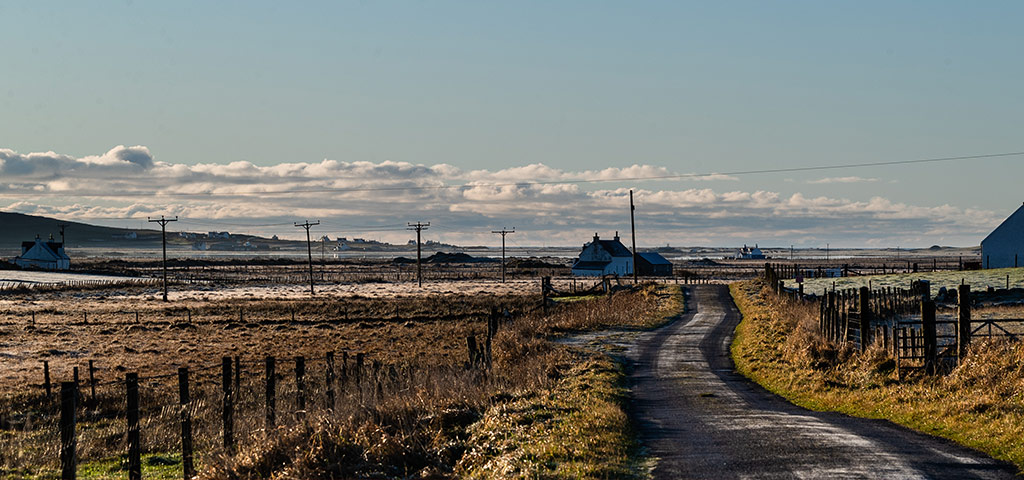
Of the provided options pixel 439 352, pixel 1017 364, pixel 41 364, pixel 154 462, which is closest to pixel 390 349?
pixel 439 352

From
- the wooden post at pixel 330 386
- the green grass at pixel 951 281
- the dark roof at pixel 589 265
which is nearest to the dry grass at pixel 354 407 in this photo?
the wooden post at pixel 330 386

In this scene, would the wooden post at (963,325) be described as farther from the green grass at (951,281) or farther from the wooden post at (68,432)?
the green grass at (951,281)

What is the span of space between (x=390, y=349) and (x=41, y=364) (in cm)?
1528

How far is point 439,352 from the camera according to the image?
4056cm

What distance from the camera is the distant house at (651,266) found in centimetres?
14338

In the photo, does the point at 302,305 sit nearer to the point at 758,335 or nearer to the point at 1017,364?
the point at 758,335

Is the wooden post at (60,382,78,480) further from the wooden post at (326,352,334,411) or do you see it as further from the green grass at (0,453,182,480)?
the wooden post at (326,352,334,411)

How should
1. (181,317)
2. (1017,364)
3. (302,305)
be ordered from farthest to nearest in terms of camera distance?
(302,305), (181,317), (1017,364)

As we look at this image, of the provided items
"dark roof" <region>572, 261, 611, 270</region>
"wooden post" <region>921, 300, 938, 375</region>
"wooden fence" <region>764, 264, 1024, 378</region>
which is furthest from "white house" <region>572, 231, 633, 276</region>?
"wooden post" <region>921, 300, 938, 375</region>

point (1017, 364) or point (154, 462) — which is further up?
point (1017, 364)

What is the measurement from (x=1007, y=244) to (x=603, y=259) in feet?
212

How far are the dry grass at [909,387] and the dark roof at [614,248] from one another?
109 meters

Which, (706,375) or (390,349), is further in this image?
(390,349)

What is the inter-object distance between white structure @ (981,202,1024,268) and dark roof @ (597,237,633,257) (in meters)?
61.4
